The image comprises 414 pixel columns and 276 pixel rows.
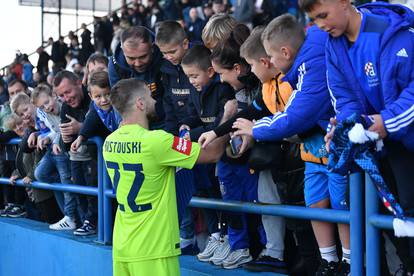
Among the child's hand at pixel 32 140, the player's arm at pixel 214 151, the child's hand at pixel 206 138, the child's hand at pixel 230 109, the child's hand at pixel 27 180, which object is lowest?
the child's hand at pixel 27 180

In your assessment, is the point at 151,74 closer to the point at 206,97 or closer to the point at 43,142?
the point at 206,97

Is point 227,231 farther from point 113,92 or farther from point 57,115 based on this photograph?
point 57,115

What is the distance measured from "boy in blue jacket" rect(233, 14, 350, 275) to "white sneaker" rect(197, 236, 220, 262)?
90cm

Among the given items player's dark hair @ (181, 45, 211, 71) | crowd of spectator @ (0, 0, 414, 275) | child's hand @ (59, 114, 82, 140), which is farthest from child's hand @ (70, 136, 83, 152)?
player's dark hair @ (181, 45, 211, 71)

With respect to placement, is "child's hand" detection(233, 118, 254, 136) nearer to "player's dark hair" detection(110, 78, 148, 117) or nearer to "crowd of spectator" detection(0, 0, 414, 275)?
"crowd of spectator" detection(0, 0, 414, 275)

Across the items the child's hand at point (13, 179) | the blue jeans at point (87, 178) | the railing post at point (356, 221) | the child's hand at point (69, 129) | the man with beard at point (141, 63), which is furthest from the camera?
the child's hand at point (13, 179)

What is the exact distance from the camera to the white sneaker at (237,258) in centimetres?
372

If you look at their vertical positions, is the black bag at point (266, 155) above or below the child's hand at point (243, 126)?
below

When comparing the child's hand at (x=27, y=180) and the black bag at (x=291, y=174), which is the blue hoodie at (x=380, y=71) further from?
the child's hand at (x=27, y=180)

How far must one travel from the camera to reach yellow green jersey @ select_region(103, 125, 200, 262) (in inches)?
133

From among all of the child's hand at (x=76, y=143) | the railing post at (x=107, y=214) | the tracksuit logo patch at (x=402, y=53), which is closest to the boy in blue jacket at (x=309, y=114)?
the tracksuit logo patch at (x=402, y=53)

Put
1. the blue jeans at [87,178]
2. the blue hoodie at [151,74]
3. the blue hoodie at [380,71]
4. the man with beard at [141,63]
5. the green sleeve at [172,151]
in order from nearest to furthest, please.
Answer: the blue hoodie at [380,71] < the green sleeve at [172,151] < the man with beard at [141,63] < the blue hoodie at [151,74] < the blue jeans at [87,178]

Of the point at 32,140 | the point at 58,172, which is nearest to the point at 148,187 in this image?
the point at 58,172

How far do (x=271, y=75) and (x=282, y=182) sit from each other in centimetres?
57
